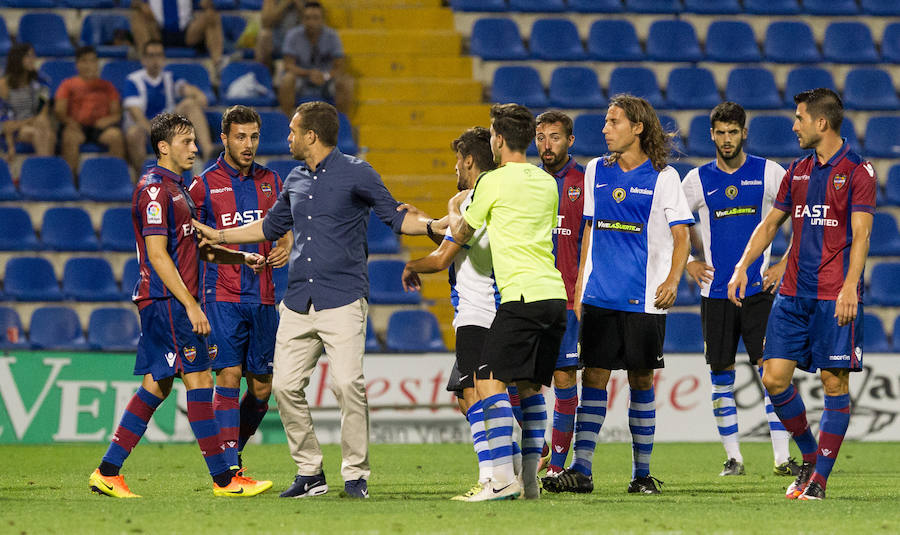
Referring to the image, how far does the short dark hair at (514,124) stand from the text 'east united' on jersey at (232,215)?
6.77 ft

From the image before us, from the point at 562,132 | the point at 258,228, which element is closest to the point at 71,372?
the point at 258,228

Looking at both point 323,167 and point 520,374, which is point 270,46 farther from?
point 520,374

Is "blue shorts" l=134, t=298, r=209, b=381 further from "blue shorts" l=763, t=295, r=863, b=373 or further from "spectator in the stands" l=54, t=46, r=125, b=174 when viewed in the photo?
"spectator in the stands" l=54, t=46, r=125, b=174

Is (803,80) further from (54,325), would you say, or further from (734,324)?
(54,325)

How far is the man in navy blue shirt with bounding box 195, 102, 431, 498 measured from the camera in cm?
733

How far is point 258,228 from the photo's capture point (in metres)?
7.78

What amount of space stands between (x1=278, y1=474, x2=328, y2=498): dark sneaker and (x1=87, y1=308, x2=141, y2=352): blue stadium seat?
637 cm

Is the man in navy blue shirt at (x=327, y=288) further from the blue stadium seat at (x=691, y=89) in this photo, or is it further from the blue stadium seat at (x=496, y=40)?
the blue stadium seat at (x=691, y=89)

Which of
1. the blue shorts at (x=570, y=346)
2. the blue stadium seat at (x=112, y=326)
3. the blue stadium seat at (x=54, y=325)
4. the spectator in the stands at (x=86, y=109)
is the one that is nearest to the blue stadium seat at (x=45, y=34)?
the spectator in the stands at (x=86, y=109)

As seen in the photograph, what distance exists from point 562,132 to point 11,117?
868 cm

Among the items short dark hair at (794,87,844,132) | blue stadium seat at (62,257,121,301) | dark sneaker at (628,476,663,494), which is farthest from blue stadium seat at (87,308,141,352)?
short dark hair at (794,87,844,132)

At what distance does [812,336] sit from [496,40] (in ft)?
32.3

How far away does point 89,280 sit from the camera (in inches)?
548

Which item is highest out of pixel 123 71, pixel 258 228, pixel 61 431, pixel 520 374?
pixel 123 71
